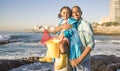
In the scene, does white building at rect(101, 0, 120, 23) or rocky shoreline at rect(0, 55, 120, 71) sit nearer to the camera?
rocky shoreline at rect(0, 55, 120, 71)

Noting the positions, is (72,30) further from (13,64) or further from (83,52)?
(13,64)

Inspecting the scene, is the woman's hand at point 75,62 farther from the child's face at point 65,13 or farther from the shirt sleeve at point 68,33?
the child's face at point 65,13

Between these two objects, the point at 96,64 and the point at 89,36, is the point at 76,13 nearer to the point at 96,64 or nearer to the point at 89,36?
the point at 89,36

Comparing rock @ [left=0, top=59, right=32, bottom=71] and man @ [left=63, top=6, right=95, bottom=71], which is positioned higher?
man @ [left=63, top=6, right=95, bottom=71]

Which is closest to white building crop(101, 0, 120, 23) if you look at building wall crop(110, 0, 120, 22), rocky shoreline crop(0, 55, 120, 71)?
building wall crop(110, 0, 120, 22)

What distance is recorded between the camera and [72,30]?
4.03m

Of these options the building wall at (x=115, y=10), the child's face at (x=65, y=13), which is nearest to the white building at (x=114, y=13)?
the building wall at (x=115, y=10)

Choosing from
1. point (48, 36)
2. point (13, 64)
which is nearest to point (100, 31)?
point (13, 64)

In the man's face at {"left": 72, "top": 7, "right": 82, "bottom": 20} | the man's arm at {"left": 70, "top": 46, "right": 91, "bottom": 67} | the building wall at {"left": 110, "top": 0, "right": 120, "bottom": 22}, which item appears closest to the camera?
the man's arm at {"left": 70, "top": 46, "right": 91, "bottom": 67}

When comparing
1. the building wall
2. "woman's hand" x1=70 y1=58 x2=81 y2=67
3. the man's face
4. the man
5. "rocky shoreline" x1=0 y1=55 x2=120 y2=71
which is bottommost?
the building wall

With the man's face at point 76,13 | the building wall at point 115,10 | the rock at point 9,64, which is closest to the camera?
the man's face at point 76,13

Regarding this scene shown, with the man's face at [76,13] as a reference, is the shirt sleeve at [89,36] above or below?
below

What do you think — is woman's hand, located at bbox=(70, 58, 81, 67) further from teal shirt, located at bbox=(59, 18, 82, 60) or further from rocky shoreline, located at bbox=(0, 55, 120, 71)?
rocky shoreline, located at bbox=(0, 55, 120, 71)

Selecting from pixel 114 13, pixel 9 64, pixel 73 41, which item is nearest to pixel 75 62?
pixel 73 41
